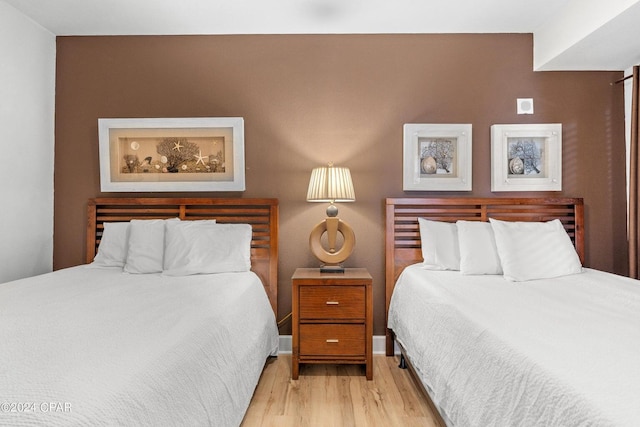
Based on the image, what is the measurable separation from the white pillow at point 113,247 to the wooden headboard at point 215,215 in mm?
227

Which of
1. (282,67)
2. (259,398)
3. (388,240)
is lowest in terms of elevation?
(259,398)

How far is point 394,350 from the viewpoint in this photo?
9.36 feet

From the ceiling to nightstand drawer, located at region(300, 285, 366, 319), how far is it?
1874mm

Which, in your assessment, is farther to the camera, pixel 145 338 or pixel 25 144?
pixel 25 144

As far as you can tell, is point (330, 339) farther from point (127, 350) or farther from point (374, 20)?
point (374, 20)

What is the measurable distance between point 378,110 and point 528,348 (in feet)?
6.97

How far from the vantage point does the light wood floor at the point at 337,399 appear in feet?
6.43

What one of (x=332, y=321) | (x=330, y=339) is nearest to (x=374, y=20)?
(x=332, y=321)

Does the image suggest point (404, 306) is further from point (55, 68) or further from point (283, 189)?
point (55, 68)

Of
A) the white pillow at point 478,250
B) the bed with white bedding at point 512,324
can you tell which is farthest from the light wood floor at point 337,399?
the white pillow at point 478,250

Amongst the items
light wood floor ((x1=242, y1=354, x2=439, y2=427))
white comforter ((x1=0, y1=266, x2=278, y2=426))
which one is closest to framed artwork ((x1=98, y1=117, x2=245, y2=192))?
white comforter ((x1=0, y1=266, x2=278, y2=426))

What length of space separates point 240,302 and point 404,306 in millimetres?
1053

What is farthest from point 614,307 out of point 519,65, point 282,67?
point 282,67

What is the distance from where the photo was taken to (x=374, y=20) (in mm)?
2727
